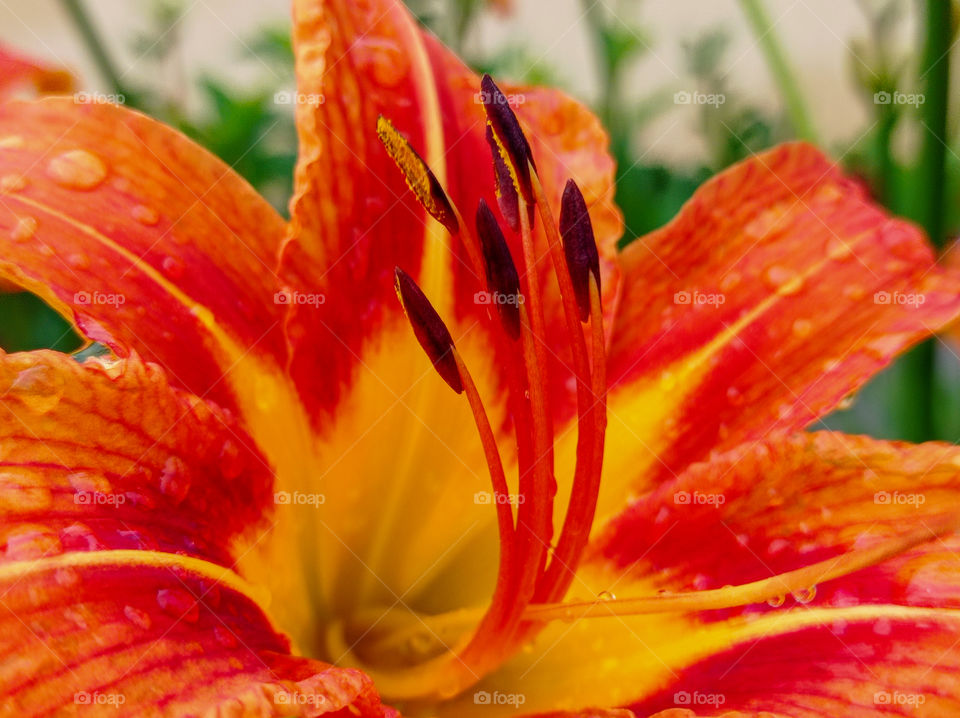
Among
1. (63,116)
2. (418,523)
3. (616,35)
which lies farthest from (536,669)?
(616,35)

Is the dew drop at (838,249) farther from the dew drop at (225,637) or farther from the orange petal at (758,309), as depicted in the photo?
the dew drop at (225,637)

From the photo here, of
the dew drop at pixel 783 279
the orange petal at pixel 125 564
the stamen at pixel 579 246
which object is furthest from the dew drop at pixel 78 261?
the dew drop at pixel 783 279

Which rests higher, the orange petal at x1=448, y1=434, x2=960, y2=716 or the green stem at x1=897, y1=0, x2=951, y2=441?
the green stem at x1=897, y1=0, x2=951, y2=441

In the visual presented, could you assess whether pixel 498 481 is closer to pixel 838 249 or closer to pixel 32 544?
pixel 32 544

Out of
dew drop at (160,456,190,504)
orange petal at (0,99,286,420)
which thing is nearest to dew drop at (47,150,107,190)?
orange petal at (0,99,286,420)

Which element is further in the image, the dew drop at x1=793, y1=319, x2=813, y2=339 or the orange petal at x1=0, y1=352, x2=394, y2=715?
the dew drop at x1=793, y1=319, x2=813, y2=339

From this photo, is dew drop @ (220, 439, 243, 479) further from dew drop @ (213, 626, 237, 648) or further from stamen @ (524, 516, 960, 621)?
stamen @ (524, 516, 960, 621)

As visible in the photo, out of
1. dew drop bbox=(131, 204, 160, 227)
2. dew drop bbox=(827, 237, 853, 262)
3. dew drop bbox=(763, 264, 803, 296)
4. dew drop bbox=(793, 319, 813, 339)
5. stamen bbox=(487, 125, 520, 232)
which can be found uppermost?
stamen bbox=(487, 125, 520, 232)
